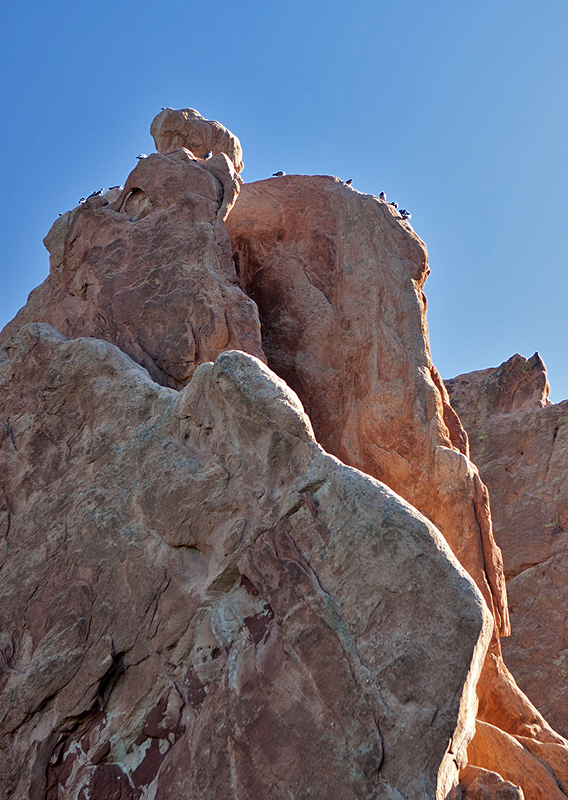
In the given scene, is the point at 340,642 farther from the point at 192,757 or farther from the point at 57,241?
the point at 57,241

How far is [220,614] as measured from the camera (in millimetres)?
Answer: 6598

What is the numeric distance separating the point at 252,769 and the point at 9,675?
284 centimetres

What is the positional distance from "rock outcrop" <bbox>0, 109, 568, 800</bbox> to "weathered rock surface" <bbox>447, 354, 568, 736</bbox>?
5342 millimetres

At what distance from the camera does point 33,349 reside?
933 centimetres

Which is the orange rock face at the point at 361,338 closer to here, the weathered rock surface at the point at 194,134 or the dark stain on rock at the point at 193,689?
the weathered rock surface at the point at 194,134

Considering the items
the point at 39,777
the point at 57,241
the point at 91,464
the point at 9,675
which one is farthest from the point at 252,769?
the point at 57,241

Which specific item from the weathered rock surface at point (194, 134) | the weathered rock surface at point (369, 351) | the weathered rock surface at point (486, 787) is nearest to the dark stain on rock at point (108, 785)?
the weathered rock surface at point (486, 787)

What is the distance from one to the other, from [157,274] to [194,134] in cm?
516

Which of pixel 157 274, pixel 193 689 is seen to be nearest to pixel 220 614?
pixel 193 689

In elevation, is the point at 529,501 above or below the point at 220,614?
above

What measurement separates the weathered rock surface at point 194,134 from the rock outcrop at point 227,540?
2.69m

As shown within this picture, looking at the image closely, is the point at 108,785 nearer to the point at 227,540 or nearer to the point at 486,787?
the point at 227,540

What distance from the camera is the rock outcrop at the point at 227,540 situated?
570 cm

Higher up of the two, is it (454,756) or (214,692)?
(214,692)
